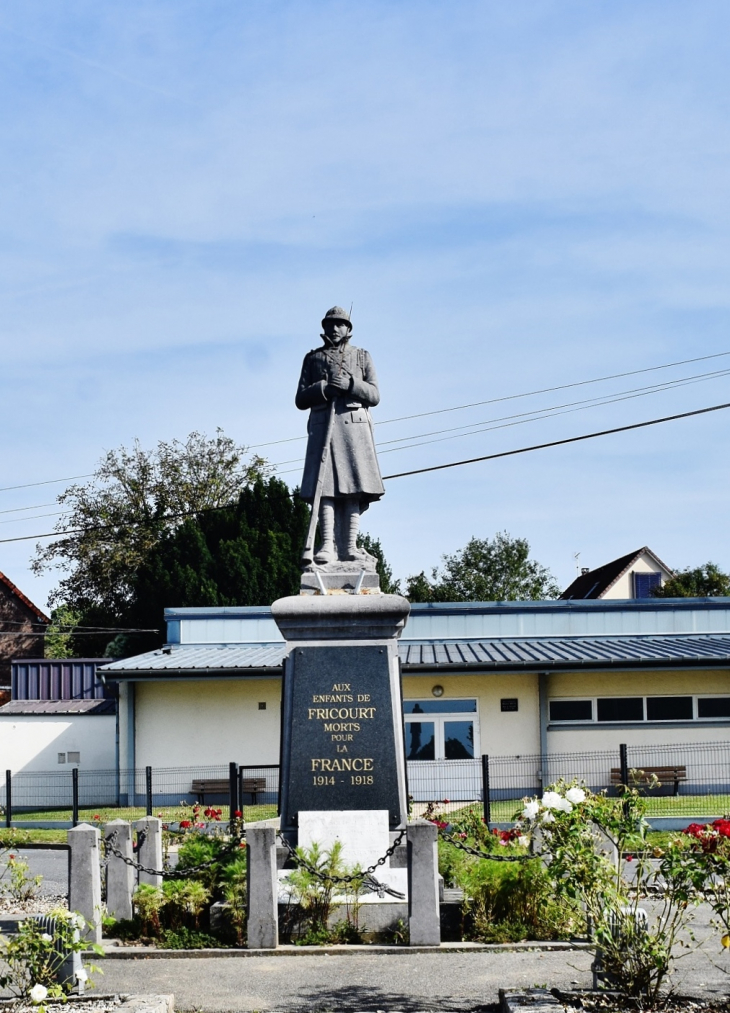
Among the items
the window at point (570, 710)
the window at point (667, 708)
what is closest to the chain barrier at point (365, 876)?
the window at point (570, 710)

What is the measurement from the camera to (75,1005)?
7816 millimetres

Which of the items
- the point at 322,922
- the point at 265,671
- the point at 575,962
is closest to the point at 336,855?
the point at 322,922

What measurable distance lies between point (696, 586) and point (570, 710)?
2705cm

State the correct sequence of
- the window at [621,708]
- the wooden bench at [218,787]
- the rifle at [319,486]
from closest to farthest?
the rifle at [319,486] → the wooden bench at [218,787] → the window at [621,708]

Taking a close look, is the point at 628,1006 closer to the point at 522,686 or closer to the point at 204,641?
the point at 522,686

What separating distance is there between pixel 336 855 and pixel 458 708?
59.5 ft

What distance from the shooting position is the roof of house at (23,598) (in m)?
50.7

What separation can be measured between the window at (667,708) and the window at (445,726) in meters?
4.04

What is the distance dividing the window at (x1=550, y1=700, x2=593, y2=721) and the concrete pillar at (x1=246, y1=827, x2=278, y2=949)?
1909 centimetres

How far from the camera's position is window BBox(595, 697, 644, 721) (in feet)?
92.3

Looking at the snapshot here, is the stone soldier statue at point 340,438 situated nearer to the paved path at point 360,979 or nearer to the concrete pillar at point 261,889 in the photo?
the concrete pillar at point 261,889

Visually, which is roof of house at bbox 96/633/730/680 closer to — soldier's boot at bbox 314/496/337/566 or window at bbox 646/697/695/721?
window at bbox 646/697/695/721

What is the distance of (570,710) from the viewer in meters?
28.3

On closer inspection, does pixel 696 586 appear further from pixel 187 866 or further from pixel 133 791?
pixel 187 866
